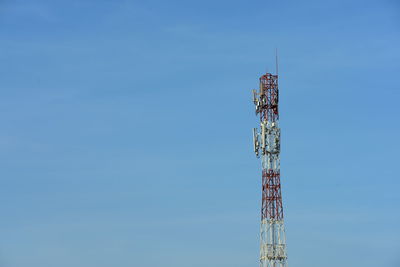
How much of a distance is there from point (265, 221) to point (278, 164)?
25.9 ft

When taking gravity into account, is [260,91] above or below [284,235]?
above

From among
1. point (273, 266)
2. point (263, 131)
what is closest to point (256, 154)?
point (263, 131)

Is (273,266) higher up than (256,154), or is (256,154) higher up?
(256,154)

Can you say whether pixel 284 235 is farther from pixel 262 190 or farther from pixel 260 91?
pixel 260 91

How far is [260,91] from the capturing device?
18612 centimetres

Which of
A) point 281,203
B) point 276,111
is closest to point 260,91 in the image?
point 276,111

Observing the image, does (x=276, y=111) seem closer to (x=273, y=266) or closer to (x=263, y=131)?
(x=263, y=131)

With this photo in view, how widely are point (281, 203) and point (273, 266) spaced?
8.23 m

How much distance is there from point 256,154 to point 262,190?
5569mm

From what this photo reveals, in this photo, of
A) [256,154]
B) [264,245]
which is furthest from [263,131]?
[264,245]

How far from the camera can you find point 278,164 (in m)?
185

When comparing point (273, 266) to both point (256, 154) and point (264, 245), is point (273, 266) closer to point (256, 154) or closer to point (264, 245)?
point (264, 245)

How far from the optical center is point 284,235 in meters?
183

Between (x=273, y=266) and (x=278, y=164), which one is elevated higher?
(x=278, y=164)
